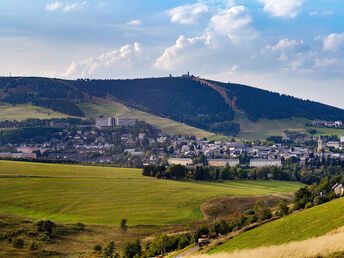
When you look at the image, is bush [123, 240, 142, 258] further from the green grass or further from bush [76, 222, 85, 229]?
bush [76, 222, 85, 229]

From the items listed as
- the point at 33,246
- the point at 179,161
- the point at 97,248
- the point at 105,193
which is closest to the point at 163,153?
the point at 179,161

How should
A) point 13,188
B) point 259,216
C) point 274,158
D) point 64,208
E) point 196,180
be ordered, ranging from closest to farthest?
1. point 259,216
2. point 64,208
3. point 13,188
4. point 196,180
5. point 274,158

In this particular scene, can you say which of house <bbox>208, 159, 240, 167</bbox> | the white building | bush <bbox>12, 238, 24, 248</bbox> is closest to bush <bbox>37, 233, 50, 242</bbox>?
bush <bbox>12, 238, 24, 248</bbox>

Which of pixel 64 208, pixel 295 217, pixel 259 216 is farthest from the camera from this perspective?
pixel 64 208

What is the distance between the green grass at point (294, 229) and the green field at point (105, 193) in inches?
1110

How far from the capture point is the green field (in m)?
76.2

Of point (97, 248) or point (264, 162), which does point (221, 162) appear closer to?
point (264, 162)

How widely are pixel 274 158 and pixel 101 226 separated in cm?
10365

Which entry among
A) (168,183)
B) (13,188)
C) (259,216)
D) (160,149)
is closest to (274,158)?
(160,149)

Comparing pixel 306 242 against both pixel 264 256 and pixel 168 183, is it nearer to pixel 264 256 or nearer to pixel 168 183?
pixel 264 256

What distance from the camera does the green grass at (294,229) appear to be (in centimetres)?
3831

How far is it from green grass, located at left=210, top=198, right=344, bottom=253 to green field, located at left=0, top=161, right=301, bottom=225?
92.5ft

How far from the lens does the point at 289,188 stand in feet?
348

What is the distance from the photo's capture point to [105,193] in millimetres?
91375
